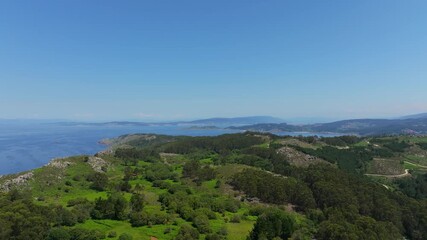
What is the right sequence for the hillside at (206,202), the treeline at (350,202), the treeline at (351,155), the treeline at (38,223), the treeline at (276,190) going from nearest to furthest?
the treeline at (38,223) → the hillside at (206,202) → the treeline at (350,202) → the treeline at (276,190) → the treeline at (351,155)

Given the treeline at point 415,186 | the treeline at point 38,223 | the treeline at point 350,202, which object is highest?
the treeline at point 38,223

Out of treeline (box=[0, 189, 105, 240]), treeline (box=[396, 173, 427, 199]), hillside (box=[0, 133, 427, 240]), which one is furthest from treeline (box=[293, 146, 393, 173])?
treeline (box=[0, 189, 105, 240])

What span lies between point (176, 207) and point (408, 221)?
2697 inches

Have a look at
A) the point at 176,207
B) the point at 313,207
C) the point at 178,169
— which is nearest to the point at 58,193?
the point at 176,207

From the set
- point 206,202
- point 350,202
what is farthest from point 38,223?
point 350,202

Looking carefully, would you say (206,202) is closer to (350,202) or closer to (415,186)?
(350,202)

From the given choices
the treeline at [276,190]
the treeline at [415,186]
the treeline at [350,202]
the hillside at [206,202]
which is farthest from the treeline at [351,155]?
the treeline at [276,190]

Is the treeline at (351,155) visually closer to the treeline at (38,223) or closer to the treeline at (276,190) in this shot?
the treeline at (276,190)

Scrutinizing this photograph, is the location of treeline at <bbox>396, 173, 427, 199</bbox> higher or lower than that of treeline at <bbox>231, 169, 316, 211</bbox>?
lower

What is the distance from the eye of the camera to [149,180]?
109 meters

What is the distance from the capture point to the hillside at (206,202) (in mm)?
59125

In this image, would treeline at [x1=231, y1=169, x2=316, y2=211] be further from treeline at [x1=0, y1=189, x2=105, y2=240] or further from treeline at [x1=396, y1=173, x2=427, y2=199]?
treeline at [x1=396, y1=173, x2=427, y2=199]

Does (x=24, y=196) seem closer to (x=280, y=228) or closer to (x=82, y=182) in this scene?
(x=82, y=182)

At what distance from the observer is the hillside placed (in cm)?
5912
